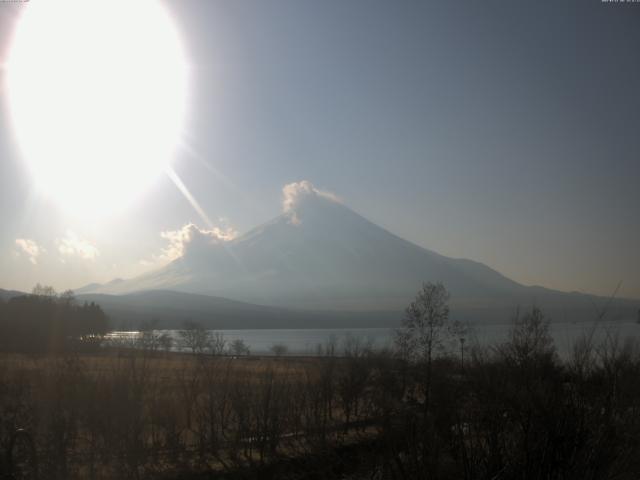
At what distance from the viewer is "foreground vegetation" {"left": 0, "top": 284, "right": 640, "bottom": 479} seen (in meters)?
4.60

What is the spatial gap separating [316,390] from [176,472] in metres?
8.91

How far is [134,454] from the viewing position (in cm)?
1437

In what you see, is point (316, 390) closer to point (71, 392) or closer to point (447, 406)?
point (71, 392)

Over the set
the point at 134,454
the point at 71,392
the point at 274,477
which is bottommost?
the point at 274,477

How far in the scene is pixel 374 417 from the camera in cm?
820

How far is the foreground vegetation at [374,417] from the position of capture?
4.60 m

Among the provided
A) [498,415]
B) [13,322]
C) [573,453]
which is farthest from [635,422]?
[13,322]

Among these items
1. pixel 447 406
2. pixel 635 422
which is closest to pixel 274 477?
pixel 447 406

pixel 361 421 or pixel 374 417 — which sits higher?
pixel 374 417

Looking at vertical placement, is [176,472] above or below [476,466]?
below

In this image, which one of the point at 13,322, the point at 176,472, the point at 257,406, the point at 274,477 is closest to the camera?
the point at 176,472

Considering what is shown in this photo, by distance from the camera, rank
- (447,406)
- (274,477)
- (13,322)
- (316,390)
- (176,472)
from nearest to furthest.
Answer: (447,406) < (176,472) < (274,477) < (316,390) < (13,322)

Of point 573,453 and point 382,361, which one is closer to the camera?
point 573,453

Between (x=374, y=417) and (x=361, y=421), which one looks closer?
(x=374, y=417)
